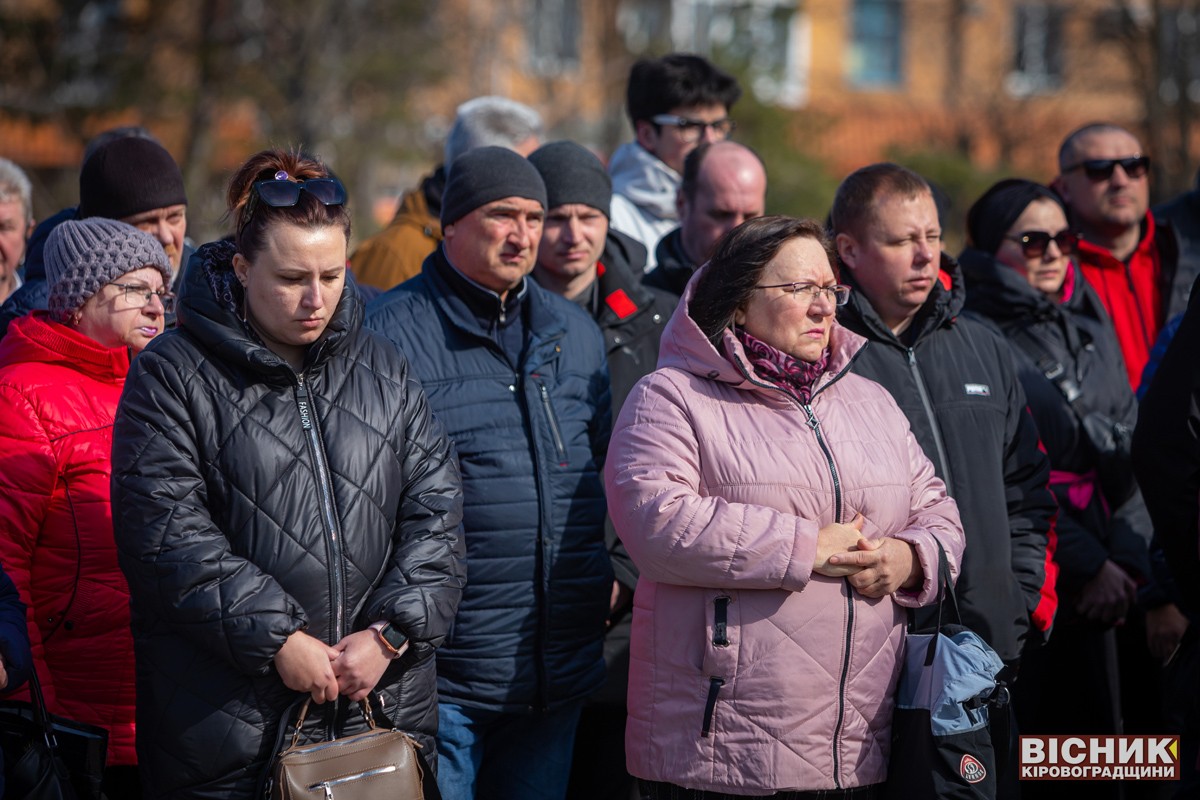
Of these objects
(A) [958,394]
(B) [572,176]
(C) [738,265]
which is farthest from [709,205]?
(C) [738,265]

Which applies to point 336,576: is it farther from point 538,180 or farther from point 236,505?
point 538,180

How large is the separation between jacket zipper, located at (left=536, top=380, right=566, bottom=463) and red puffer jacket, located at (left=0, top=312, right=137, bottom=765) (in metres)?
1.19

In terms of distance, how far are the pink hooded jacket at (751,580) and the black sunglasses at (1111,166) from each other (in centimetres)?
287

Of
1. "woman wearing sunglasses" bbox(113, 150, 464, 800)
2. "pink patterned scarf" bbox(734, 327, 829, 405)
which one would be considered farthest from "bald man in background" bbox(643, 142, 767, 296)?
"woman wearing sunglasses" bbox(113, 150, 464, 800)

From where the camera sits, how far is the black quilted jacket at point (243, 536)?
9.58 ft

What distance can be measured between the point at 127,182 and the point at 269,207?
1506 millimetres

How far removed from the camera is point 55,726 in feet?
10.3

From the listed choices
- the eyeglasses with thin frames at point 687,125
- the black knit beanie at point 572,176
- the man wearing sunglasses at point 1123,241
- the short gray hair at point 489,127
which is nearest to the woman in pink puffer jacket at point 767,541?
the black knit beanie at point 572,176

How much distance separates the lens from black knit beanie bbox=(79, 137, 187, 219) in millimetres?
4367

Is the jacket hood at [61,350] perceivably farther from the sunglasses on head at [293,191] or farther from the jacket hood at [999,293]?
the jacket hood at [999,293]

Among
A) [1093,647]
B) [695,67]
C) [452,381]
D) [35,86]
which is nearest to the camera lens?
[452,381]

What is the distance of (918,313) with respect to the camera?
13.6 feet

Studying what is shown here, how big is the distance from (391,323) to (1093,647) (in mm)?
2888

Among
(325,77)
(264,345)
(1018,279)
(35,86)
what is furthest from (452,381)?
(35,86)
